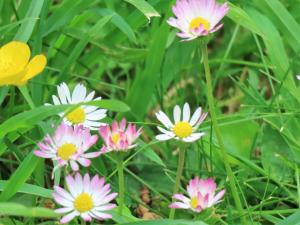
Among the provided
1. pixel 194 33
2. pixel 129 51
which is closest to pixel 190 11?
pixel 194 33

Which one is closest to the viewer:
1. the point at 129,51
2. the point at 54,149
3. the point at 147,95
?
the point at 54,149

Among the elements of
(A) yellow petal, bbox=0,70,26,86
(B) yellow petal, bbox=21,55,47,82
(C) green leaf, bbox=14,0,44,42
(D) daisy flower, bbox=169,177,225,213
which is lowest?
(D) daisy flower, bbox=169,177,225,213

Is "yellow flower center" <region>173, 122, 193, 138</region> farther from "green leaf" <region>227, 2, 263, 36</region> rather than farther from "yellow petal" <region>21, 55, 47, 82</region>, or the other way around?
"green leaf" <region>227, 2, 263, 36</region>

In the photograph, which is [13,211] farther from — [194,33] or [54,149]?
[194,33]

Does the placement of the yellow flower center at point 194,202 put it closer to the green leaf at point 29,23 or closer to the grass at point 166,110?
the grass at point 166,110

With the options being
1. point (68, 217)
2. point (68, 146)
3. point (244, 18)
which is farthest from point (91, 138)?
point (244, 18)

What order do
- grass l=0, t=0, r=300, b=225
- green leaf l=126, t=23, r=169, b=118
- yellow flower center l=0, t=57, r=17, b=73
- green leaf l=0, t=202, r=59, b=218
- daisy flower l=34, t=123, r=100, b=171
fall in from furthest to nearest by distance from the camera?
green leaf l=126, t=23, r=169, b=118 < grass l=0, t=0, r=300, b=225 < yellow flower center l=0, t=57, r=17, b=73 < daisy flower l=34, t=123, r=100, b=171 < green leaf l=0, t=202, r=59, b=218

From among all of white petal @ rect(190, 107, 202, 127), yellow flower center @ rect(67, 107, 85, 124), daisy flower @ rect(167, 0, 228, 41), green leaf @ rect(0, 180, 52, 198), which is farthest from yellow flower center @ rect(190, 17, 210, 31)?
green leaf @ rect(0, 180, 52, 198)
